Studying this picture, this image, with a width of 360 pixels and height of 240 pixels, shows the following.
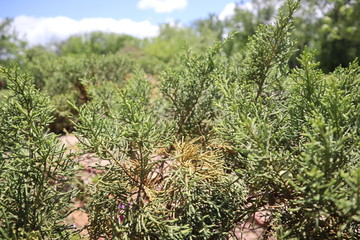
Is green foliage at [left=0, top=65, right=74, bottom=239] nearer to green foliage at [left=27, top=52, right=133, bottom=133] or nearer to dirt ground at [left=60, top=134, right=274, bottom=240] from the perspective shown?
dirt ground at [left=60, top=134, right=274, bottom=240]

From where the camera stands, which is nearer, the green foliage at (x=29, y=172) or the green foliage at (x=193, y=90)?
the green foliage at (x=29, y=172)

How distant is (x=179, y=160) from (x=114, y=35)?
180ft

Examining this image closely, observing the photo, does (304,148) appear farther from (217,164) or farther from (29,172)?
(29,172)

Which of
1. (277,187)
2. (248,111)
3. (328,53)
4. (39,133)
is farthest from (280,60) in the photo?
(328,53)

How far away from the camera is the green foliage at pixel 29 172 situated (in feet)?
5.00

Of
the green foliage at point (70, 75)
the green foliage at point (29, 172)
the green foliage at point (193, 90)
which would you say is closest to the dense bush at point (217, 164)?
the green foliage at point (29, 172)

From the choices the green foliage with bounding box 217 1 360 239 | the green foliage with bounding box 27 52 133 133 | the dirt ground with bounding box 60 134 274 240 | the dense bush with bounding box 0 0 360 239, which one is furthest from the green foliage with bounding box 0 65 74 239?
the green foliage with bounding box 27 52 133 133

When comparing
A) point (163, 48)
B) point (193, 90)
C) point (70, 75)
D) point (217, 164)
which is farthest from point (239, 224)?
point (163, 48)

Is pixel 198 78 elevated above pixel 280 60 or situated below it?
below

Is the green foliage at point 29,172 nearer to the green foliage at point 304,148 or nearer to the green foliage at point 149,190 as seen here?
the green foliage at point 149,190

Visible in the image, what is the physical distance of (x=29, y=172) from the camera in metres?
1.60

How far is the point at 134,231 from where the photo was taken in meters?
1.63

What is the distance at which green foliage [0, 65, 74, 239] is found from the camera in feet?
5.00

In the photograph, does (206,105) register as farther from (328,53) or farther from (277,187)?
(328,53)
